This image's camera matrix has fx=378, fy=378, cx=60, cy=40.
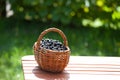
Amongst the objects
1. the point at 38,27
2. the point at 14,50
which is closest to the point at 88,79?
the point at 14,50

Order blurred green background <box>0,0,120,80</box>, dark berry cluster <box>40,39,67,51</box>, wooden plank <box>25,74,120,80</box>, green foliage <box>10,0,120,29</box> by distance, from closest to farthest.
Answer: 1. wooden plank <box>25,74,120,80</box>
2. dark berry cluster <box>40,39,67,51</box>
3. blurred green background <box>0,0,120,80</box>
4. green foliage <box>10,0,120,29</box>

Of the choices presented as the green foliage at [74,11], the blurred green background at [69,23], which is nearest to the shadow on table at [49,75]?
the blurred green background at [69,23]

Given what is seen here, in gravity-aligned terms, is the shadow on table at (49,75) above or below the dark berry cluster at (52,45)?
below

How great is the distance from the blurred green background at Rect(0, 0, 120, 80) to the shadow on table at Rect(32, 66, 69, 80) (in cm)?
255

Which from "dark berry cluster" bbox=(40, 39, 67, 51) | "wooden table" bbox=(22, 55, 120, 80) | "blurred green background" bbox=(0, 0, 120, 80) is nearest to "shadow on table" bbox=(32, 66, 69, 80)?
"wooden table" bbox=(22, 55, 120, 80)

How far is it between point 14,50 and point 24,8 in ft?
4.90

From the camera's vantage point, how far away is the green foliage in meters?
6.07

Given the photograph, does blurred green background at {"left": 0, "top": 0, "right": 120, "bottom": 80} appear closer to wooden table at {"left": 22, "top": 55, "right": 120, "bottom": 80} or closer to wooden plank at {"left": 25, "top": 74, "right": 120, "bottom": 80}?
wooden table at {"left": 22, "top": 55, "right": 120, "bottom": 80}

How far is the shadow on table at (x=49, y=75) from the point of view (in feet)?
8.48

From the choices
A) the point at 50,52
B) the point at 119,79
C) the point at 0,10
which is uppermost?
the point at 0,10

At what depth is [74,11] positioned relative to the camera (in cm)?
627

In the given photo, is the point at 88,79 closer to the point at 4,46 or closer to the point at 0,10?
the point at 4,46

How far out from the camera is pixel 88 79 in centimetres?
260

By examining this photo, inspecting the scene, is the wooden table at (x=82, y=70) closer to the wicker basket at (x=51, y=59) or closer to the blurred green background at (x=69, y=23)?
the wicker basket at (x=51, y=59)
